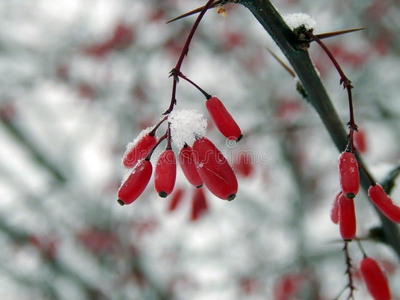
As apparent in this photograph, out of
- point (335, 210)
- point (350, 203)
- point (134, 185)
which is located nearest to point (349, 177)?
point (350, 203)

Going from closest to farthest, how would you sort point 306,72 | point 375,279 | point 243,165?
point 306,72, point 375,279, point 243,165

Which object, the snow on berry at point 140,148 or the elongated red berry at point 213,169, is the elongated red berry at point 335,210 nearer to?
the elongated red berry at point 213,169

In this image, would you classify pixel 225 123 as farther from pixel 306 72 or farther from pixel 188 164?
pixel 306 72

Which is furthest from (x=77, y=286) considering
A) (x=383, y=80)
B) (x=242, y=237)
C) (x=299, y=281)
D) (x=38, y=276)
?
(x=383, y=80)

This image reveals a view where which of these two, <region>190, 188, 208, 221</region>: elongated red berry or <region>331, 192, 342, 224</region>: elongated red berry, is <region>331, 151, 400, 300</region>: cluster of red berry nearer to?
<region>331, 192, 342, 224</region>: elongated red berry

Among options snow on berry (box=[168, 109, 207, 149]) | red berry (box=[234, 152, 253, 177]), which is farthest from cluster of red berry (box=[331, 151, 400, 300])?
red berry (box=[234, 152, 253, 177])

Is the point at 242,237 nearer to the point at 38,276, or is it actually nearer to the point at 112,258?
the point at 112,258
